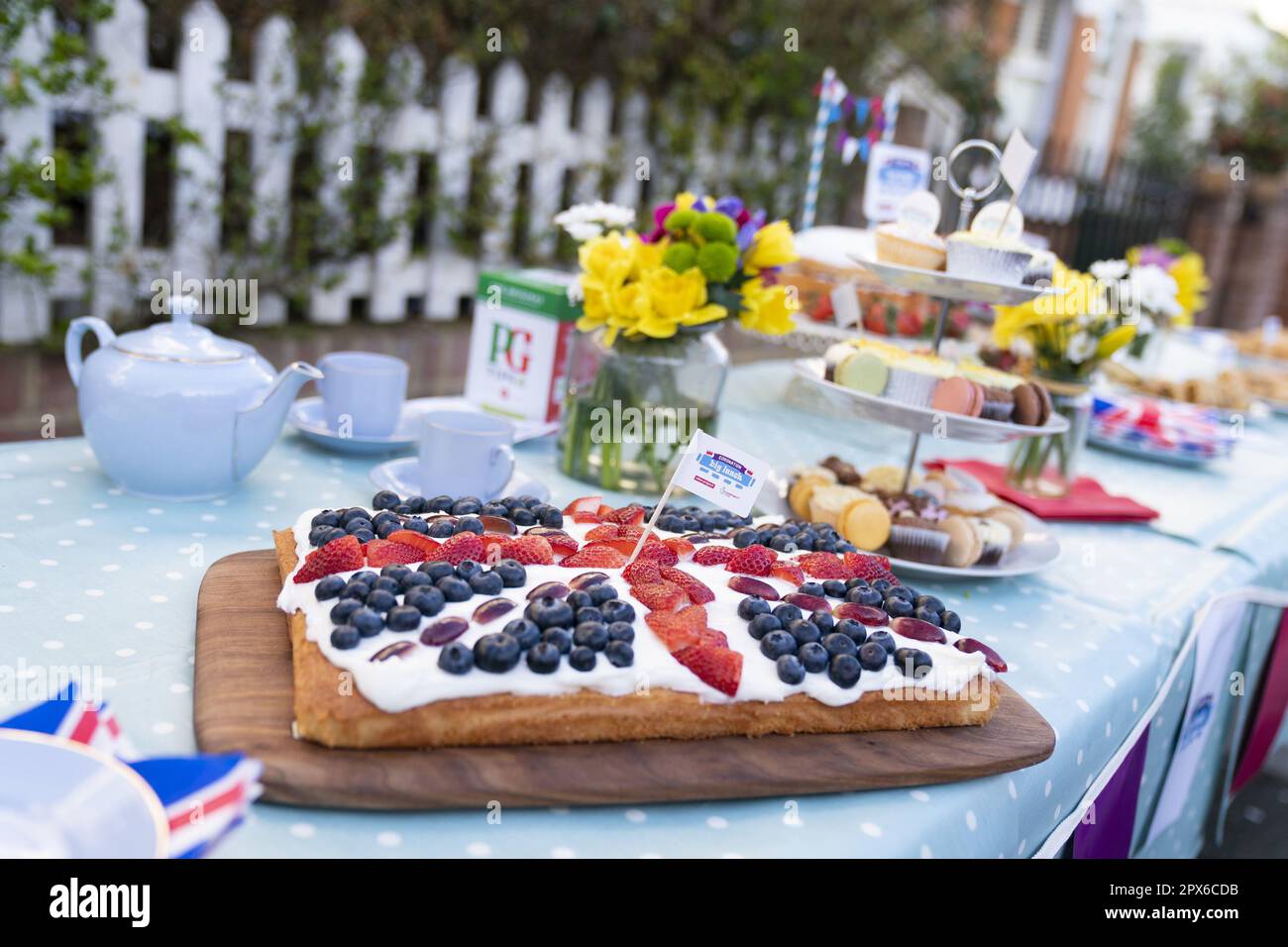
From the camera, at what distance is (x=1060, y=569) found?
1729mm

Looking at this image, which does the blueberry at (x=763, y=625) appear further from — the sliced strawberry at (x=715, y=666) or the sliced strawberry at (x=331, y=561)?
the sliced strawberry at (x=331, y=561)

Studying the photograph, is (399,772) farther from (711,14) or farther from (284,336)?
(711,14)

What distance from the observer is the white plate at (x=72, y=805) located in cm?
71

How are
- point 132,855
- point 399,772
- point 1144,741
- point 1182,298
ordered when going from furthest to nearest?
point 1182,298 → point 1144,741 → point 399,772 → point 132,855

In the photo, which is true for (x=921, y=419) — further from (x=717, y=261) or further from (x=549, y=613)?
(x=549, y=613)

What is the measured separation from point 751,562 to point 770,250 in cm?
72

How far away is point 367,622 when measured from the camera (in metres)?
0.93

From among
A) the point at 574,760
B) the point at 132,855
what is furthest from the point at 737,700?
the point at 132,855

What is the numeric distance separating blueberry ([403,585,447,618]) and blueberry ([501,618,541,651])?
0.07 m

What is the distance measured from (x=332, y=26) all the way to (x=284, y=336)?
1.11 m

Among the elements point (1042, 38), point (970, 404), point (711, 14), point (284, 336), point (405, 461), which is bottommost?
point (284, 336)

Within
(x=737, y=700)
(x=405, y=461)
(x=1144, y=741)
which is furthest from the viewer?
(x=405, y=461)

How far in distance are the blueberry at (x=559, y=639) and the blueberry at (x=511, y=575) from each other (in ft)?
0.35

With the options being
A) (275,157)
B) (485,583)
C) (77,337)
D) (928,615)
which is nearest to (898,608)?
(928,615)
